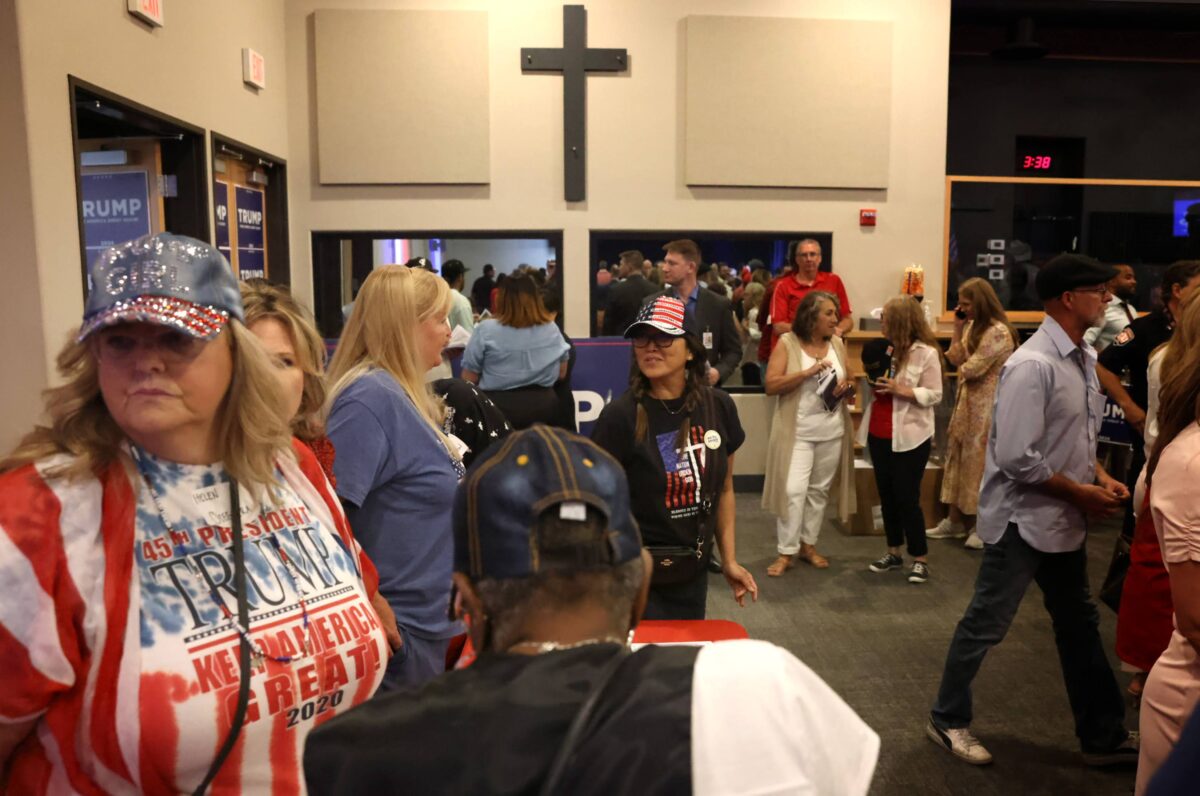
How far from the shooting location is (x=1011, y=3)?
865 cm

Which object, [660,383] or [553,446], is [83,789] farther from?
[660,383]

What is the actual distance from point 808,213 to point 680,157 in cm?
105

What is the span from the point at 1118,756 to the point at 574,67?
5546 mm

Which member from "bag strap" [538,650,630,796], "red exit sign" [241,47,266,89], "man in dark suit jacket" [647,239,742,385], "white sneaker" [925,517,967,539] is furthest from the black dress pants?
"bag strap" [538,650,630,796]

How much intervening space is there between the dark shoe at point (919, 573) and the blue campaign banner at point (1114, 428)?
5.30ft

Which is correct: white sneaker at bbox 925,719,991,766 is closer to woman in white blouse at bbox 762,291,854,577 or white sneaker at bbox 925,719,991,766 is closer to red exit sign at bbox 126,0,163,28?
woman in white blouse at bbox 762,291,854,577

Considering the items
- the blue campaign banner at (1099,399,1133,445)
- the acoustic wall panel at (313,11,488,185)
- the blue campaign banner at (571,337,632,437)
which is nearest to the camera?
the blue campaign banner at (1099,399,1133,445)

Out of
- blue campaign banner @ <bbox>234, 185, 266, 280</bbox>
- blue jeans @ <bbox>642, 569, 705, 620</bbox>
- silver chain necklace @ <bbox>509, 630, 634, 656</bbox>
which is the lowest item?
blue jeans @ <bbox>642, 569, 705, 620</bbox>

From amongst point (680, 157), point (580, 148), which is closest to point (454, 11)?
point (580, 148)

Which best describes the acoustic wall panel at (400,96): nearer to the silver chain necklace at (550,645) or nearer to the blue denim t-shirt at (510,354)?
the blue denim t-shirt at (510,354)

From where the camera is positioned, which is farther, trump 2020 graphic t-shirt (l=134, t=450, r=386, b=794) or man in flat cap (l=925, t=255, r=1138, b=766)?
man in flat cap (l=925, t=255, r=1138, b=766)

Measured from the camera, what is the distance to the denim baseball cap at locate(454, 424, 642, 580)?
90 cm

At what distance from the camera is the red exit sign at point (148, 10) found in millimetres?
4230

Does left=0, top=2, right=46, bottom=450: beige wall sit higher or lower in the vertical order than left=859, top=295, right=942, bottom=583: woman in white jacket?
Result: higher
